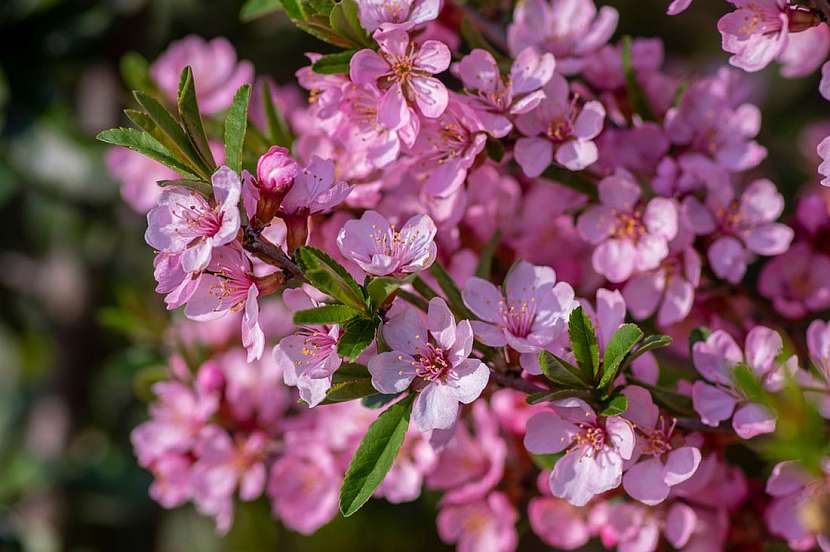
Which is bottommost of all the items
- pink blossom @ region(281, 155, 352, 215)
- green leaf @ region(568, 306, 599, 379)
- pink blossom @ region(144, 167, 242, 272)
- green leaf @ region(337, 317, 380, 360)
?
green leaf @ region(568, 306, 599, 379)

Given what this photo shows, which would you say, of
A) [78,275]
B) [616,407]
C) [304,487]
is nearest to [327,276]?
[616,407]

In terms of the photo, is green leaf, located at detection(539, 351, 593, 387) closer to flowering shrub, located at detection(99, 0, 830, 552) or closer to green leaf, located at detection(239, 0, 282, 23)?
flowering shrub, located at detection(99, 0, 830, 552)

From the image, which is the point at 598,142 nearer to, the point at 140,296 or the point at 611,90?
the point at 611,90

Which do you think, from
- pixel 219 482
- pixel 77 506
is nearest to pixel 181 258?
pixel 219 482

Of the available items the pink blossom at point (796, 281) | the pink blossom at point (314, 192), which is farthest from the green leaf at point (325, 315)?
the pink blossom at point (796, 281)

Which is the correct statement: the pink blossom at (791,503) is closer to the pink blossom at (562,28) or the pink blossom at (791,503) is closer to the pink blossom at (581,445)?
the pink blossom at (581,445)

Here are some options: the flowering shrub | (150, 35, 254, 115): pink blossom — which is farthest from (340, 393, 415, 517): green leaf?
(150, 35, 254, 115): pink blossom
